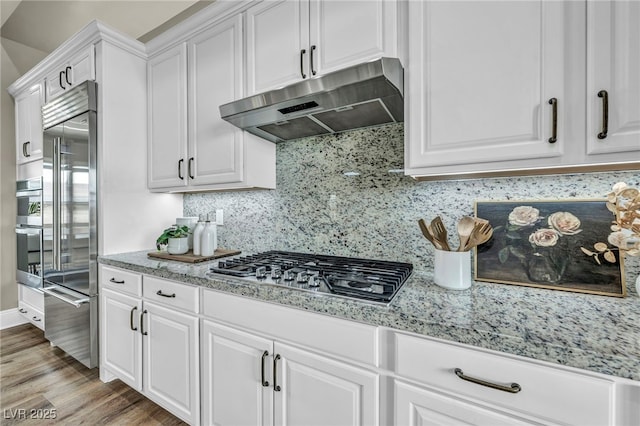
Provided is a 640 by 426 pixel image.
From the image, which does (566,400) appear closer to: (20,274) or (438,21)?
(438,21)

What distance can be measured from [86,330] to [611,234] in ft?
9.80

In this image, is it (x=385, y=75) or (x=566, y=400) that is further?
(x=385, y=75)

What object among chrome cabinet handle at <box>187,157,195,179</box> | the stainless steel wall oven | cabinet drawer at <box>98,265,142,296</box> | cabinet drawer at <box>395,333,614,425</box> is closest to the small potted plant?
cabinet drawer at <box>98,265,142,296</box>

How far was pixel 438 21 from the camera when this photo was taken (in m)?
1.12

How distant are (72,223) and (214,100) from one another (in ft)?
4.71

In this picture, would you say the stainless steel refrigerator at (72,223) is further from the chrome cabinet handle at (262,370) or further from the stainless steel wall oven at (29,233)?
the chrome cabinet handle at (262,370)

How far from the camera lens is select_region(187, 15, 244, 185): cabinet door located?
Answer: 5.59ft

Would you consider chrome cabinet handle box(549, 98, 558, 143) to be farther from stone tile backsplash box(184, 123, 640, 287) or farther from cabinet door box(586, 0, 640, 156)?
stone tile backsplash box(184, 123, 640, 287)

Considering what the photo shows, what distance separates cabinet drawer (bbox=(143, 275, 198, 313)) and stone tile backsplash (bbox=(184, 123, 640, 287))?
624 millimetres

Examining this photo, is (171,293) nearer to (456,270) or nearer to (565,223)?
(456,270)

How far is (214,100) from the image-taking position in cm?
180

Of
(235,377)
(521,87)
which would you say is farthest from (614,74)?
(235,377)

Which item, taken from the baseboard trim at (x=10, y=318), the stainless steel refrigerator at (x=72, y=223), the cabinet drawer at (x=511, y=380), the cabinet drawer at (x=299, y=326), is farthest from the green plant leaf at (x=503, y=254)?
the baseboard trim at (x=10, y=318)

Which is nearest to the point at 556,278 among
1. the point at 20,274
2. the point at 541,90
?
the point at 541,90
